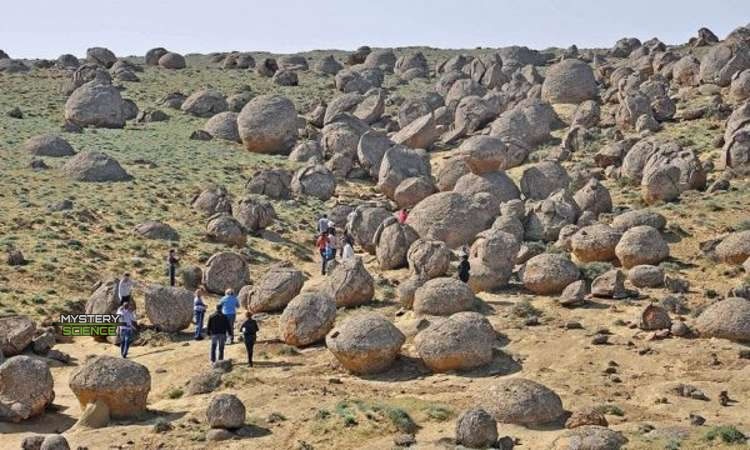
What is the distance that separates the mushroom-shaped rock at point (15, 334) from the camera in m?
28.3

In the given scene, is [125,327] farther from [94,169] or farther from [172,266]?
[94,169]

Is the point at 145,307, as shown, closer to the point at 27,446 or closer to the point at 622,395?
the point at 27,446

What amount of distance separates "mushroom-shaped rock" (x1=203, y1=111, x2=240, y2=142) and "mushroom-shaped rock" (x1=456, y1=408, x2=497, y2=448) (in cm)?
4468

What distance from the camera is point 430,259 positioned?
34.6 metres

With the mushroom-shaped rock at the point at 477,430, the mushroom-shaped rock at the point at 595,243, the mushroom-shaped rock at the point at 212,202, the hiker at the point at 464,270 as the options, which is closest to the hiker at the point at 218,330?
the mushroom-shaped rock at the point at 477,430

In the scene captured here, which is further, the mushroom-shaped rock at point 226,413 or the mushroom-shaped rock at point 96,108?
the mushroom-shaped rock at point 96,108

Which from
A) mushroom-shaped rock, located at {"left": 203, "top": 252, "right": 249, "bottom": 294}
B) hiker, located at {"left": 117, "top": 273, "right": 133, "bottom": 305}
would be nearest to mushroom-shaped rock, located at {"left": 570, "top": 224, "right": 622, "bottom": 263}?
mushroom-shaped rock, located at {"left": 203, "top": 252, "right": 249, "bottom": 294}

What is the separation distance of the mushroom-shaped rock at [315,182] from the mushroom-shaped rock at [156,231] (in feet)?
33.3

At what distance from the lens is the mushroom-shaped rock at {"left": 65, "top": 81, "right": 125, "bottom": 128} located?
65312mm

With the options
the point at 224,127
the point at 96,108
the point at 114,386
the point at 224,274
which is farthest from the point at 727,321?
the point at 96,108

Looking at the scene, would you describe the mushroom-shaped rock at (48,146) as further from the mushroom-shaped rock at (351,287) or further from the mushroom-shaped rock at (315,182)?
the mushroom-shaped rock at (351,287)

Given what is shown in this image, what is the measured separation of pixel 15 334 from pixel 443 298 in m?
11.6

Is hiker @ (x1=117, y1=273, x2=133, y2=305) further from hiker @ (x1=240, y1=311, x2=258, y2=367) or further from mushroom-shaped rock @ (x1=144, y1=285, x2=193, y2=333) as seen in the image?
hiker @ (x1=240, y1=311, x2=258, y2=367)

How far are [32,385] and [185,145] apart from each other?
125 feet
